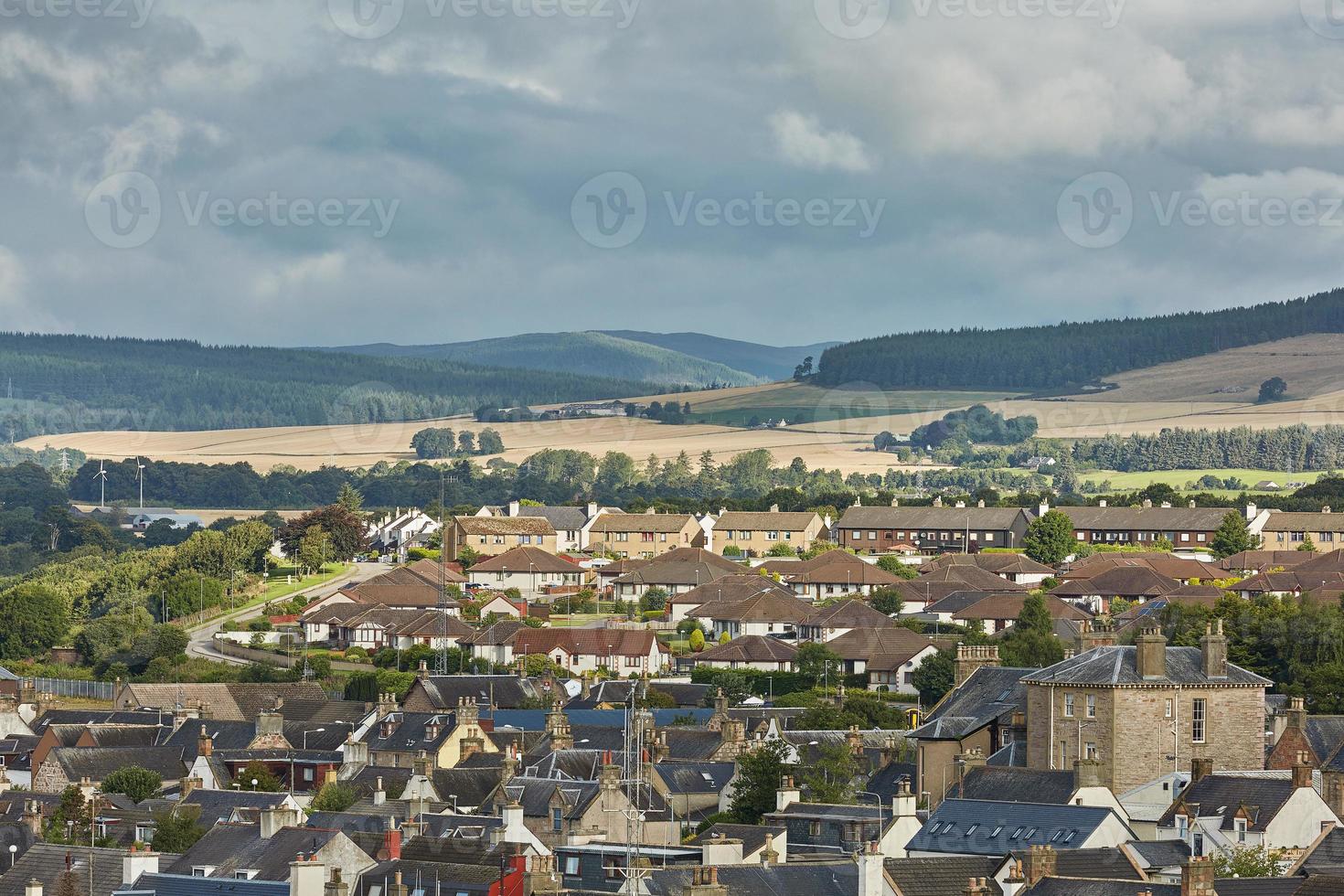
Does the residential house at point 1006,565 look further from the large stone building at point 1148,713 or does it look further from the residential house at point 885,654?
the large stone building at point 1148,713

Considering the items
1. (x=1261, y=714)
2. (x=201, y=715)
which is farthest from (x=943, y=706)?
(x=201, y=715)

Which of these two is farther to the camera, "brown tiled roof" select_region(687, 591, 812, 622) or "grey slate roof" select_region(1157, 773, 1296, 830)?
"brown tiled roof" select_region(687, 591, 812, 622)

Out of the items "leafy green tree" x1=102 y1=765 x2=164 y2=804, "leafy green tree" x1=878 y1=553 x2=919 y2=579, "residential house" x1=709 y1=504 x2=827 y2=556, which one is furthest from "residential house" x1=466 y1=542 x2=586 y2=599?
"leafy green tree" x1=102 y1=765 x2=164 y2=804

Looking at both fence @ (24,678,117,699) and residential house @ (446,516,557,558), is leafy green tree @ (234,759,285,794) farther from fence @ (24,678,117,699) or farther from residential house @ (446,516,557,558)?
residential house @ (446,516,557,558)

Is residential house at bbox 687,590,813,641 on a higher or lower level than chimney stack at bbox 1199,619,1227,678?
lower

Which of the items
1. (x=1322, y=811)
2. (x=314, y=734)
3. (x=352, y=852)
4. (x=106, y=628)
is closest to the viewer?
(x=352, y=852)

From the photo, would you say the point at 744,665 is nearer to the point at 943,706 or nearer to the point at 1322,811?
the point at 943,706
